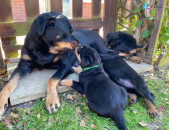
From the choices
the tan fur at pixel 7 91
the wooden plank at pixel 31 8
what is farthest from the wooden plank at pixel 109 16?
the tan fur at pixel 7 91

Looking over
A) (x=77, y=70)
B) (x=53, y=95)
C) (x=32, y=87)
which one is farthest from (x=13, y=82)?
(x=77, y=70)

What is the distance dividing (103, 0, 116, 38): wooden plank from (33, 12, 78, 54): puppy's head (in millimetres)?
2135

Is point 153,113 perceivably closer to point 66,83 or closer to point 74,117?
point 74,117

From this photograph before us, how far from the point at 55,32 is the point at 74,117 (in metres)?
1.32

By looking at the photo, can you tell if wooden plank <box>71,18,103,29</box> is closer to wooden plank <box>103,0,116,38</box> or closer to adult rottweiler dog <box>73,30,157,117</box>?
wooden plank <box>103,0,116,38</box>

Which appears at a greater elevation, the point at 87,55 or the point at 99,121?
the point at 87,55

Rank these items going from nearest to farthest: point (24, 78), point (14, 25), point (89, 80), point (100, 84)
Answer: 1. point (100, 84)
2. point (89, 80)
3. point (24, 78)
4. point (14, 25)

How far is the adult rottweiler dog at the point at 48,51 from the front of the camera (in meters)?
2.22

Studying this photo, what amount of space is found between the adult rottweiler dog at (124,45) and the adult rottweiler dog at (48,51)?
1.53 metres

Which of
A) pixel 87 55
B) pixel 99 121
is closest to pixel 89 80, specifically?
pixel 87 55

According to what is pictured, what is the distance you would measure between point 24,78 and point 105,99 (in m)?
1.55

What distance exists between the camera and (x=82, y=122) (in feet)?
6.81

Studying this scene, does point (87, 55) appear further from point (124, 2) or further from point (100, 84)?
point (124, 2)

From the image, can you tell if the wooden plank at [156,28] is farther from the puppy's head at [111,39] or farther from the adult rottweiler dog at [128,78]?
the adult rottweiler dog at [128,78]
